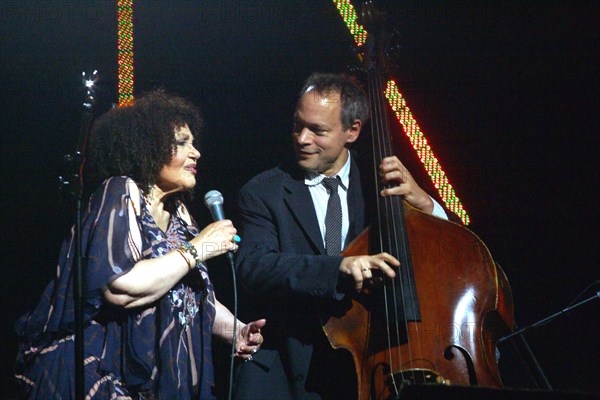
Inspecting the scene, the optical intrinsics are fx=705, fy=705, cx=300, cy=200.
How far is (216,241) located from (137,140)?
549 millimetres

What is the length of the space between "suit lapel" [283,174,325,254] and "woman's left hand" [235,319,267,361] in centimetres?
37

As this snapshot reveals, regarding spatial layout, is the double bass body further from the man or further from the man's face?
the man's face

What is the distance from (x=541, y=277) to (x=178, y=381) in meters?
1.89

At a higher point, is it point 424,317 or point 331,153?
point 331,153

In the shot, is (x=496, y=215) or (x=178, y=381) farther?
(x=496, y=215)

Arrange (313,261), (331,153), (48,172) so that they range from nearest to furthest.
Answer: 1. (313,261)
2. (331,153)
3. (48,172)

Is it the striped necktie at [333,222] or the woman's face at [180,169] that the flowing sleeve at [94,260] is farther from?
the striped necktie at [333,222]

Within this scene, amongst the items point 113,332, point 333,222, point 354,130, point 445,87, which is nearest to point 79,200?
point 113,332

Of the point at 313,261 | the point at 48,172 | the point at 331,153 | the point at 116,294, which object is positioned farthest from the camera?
the point at 48,172

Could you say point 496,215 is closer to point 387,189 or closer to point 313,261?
point 387,189

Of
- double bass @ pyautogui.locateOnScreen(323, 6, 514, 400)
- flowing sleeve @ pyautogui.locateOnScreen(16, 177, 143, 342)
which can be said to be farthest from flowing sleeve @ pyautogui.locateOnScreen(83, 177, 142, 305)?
double bass @ pyautogui.locateOnScreen(323, 6, 514, 400)

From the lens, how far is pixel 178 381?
2.45 m

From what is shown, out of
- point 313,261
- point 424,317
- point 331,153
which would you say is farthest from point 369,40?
point 424,317

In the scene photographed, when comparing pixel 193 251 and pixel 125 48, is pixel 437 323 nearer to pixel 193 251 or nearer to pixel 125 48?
pixel 193 251
